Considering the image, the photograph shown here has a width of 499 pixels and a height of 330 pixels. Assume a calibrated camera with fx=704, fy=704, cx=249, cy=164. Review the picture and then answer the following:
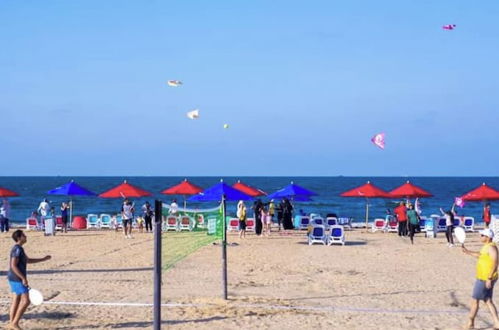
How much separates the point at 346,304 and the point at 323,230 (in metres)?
11.0

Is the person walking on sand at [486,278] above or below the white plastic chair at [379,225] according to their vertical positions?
below

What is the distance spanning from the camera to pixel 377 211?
5950 cm

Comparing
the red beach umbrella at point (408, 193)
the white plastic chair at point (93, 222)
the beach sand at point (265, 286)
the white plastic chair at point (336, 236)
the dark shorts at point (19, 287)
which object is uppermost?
the red beach umbrella at point (408, 193)

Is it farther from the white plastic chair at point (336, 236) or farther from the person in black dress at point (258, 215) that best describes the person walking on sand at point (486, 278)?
the person in black dress at point (258, 215)

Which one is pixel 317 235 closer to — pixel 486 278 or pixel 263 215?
pixel 263 215

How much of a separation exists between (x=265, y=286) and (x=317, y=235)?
9.30 meters

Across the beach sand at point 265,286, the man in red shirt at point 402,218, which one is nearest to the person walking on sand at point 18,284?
the beach sand at point 265,286

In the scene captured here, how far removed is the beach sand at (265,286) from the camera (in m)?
10.5

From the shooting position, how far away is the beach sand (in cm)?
1052

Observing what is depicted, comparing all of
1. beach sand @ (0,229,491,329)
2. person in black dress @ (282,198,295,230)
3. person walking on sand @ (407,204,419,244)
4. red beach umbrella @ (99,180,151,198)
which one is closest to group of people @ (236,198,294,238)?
person in black dress @ (282,198,295,230)

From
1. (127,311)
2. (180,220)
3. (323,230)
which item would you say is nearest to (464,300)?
(127,311)

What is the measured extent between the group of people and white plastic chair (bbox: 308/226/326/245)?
108 inches

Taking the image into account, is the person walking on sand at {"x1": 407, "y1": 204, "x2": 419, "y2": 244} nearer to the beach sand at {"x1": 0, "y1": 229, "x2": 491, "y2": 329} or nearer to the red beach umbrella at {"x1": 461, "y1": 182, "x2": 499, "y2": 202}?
the beach sand at {"x1": 0, "y1": 229, "x2": 491, "y2": 329}

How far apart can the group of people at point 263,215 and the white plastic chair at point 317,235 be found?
8.97 ft
